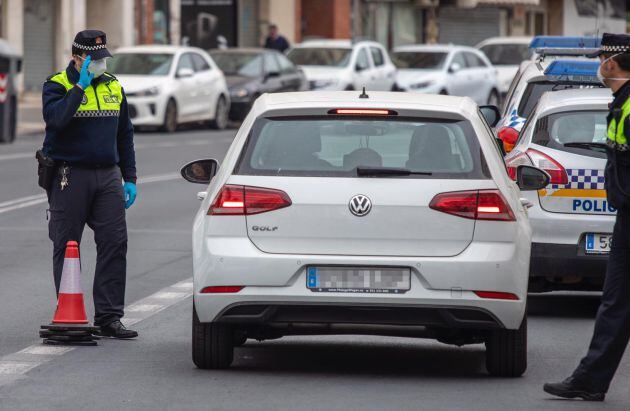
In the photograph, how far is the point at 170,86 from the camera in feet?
105

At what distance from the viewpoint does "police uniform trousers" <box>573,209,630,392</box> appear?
25.5 ft

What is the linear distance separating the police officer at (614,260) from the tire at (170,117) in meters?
24.5

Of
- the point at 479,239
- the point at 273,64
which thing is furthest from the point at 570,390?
the point at 273,64

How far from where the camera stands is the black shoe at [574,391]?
7871 millimetres

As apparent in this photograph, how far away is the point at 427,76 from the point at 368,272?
96.3ft

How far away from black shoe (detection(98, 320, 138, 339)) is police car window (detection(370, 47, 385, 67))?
1135 inches

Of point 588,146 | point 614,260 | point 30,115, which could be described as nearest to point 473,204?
point 614,260

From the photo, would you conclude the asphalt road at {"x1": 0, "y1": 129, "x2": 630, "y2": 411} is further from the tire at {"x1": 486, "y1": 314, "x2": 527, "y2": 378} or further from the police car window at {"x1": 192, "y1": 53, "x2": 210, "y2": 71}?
the police car window at {"x1": 192, "y1": 53, "x2": 210, "y2": 71}

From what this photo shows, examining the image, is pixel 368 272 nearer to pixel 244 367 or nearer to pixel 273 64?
pixel 244 367

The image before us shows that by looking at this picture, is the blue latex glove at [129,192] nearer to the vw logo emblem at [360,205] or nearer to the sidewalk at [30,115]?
the vw logo emblem at [360,205]

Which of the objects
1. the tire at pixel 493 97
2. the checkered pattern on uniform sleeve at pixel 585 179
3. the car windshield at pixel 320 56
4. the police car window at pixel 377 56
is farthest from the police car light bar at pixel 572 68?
the tire at pixel 493 97

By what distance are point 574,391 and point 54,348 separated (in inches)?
117

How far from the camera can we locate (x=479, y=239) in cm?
821

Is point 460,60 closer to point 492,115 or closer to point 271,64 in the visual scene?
point 271,64
